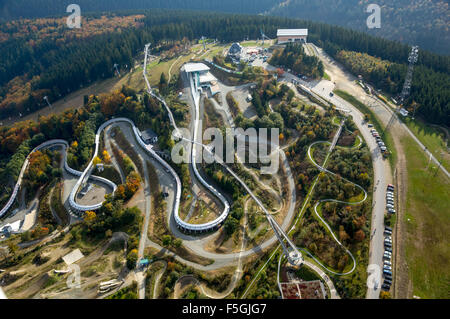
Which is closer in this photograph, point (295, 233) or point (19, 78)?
point (295, 233)

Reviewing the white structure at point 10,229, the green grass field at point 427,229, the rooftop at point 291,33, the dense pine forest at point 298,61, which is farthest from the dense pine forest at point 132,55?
the white structure at point 10,229

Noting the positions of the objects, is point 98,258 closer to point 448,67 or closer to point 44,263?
point 44,263

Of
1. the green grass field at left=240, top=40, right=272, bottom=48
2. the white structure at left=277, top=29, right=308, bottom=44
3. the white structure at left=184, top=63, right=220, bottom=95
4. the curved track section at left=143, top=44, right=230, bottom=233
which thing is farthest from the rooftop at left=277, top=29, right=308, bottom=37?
the curved track section at left=143, top=44, right=230, bottom=233

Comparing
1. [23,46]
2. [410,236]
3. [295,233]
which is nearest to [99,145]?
[295,233]

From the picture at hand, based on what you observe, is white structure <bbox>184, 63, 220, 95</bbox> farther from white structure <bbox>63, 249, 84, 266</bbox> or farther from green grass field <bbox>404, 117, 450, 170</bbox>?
white structure <bbox>63, 249, 84, 266</bbox>

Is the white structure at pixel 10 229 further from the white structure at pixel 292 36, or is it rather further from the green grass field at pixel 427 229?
the white structure at pixel 292 36
